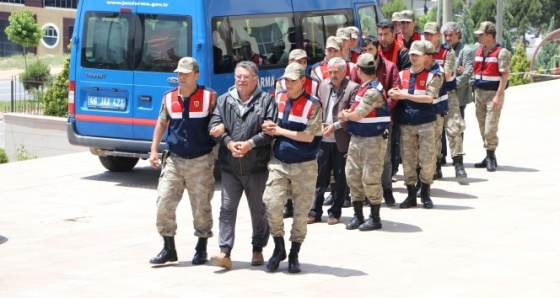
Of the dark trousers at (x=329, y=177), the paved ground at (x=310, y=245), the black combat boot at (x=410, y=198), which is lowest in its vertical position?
the paved ground at (x=310, y=245)

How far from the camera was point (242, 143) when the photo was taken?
29.5 ft

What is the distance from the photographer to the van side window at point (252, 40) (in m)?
13.7

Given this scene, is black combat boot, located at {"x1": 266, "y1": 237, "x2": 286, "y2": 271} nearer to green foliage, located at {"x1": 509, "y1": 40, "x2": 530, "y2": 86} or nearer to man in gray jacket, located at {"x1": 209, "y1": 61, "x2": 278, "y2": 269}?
man in gray jacket, located at {"x1": 209, "y1": 61, "x2": 278, "y2": 269}

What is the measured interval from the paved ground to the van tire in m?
0.13

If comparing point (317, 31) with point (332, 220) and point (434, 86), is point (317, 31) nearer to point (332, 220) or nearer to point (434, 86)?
point (434, 86)

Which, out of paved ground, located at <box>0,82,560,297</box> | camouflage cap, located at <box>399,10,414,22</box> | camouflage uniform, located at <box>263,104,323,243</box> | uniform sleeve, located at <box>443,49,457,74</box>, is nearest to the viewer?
paved ground, located at <box>0,82,560,297</box>

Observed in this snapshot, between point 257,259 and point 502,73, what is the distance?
5.67 metres

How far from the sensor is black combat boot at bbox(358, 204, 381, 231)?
1093 cm

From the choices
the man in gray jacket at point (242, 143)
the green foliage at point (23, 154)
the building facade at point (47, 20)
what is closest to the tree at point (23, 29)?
the building facade at point (47, 20)

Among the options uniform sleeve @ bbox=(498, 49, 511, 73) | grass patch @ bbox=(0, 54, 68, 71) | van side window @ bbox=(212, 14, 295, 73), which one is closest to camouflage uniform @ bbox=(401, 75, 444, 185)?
uniform sleeve @ bbox=(498, 49, 511, 73)

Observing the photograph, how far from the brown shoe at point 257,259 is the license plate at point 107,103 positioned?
513 centimetres

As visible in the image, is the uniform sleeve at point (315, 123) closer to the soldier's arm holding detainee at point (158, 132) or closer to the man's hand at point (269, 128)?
the man's hand at point (269, 128)

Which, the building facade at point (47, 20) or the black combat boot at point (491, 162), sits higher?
the building facade at point (47, 20)

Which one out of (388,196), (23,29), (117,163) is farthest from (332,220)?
(23,29)
